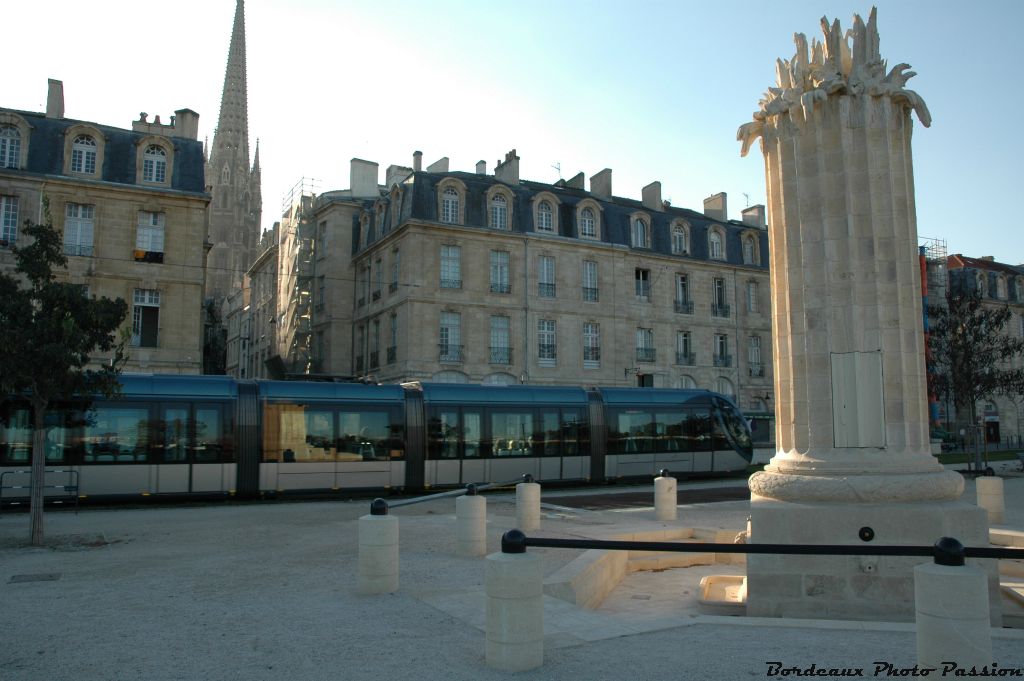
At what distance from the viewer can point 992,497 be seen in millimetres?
12977

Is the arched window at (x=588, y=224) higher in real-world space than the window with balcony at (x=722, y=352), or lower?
higher

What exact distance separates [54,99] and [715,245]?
91.5 feet

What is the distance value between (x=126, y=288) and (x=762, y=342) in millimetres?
27330

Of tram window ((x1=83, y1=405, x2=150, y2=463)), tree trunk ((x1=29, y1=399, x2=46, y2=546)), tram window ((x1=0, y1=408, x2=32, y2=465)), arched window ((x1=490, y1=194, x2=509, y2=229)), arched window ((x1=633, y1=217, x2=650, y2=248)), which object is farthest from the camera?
arched window ((x1=633, y1=217, x2=650, y2=248))

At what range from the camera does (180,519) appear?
1357 cm

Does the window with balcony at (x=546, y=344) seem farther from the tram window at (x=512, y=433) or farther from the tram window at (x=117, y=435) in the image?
the tram window at (x=117, y=435)

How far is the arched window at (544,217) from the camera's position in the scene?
3269cm

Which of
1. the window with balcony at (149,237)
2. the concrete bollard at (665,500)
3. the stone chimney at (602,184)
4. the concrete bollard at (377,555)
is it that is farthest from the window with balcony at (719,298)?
the concrete bollard at (377,555)

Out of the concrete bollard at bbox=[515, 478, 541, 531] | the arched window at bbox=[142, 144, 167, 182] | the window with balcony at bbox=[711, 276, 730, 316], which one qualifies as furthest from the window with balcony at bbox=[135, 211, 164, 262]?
the window with balcony at bbox=[711, 276, 730, 316]

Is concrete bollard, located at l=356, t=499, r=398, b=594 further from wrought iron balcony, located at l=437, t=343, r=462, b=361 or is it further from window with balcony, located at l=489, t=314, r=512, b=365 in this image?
window with balcony, located at l=489, t=314, r=512, b=365

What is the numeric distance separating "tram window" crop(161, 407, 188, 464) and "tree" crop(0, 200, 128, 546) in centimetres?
522

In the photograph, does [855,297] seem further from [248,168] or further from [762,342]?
[248,168]

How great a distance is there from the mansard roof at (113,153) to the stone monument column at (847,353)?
23.9 metres

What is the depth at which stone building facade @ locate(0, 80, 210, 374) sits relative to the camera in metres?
25.4
